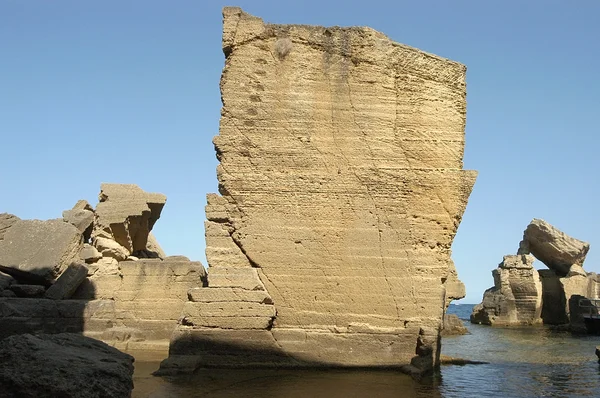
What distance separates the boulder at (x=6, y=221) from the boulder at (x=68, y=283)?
1.74m

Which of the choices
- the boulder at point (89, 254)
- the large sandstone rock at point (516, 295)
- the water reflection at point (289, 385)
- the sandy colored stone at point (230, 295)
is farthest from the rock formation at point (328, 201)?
the large sandstone rock at point (516, 295)

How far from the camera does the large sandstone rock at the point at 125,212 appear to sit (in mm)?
10492

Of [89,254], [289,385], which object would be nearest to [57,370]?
[289,385]

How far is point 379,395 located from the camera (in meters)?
5.91

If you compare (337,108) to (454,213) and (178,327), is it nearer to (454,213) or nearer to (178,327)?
(454,213)

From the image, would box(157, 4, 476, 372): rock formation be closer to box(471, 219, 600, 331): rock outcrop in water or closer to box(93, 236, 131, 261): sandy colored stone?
box(93, 236, 131, 261): sandy colored stone

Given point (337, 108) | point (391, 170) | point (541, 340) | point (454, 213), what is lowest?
point (541, 340)

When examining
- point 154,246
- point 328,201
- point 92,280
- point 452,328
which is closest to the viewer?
point 328,201

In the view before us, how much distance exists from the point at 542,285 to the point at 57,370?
2555 cm

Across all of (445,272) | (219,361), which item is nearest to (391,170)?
(445,272)

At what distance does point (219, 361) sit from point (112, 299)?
3274mm

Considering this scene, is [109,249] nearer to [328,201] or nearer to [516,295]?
A: [328,201]

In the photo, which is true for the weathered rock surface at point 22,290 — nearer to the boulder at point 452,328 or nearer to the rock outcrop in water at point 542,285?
the boulder at point 452,328

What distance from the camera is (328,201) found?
7.62m
